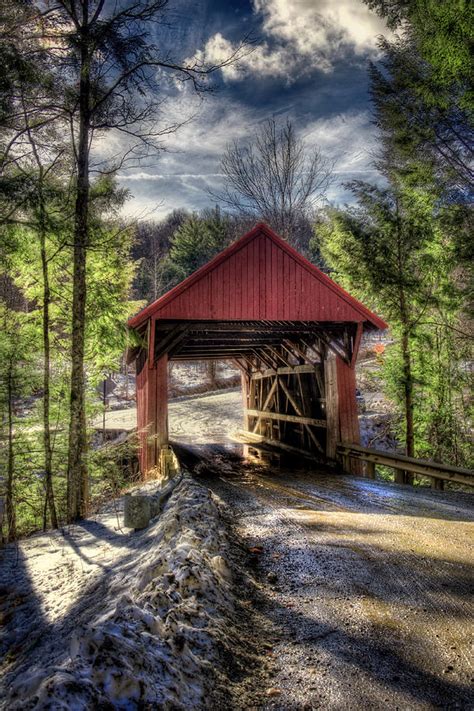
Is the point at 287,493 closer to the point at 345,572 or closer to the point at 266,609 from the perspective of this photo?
the point at 345,572

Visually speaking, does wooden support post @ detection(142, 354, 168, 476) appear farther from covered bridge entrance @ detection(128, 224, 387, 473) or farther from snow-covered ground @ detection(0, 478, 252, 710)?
snow-covered ground @ detection(0, 478, 252, 710)

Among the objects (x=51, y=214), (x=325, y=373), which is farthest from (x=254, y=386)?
(x=51, y=214)

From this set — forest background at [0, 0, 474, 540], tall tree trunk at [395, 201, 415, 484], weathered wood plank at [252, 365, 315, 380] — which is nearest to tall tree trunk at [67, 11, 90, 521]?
forest background at [0, 0, 474, 540]

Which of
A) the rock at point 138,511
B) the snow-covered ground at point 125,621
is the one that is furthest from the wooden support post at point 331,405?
the rock at point 138,511

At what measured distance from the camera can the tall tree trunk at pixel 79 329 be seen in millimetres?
7234

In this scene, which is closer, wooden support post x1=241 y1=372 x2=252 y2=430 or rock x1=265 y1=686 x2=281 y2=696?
rock x1=265 y1=686 x2=281 y2=696

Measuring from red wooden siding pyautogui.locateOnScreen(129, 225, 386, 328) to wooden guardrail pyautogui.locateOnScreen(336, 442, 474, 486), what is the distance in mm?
3317

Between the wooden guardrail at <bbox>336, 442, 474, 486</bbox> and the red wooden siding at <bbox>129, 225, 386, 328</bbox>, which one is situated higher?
→ the red wooden siding at <bbox>129, 225, 386, 328</bbox>

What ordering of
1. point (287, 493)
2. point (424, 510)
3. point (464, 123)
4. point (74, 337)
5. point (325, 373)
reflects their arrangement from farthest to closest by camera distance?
point (325, 373)
point (464, 123)
point (74, 337)
point (287, 493)
point (424, 510)

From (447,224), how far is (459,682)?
8.73 meters

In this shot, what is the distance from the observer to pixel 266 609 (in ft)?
8.64

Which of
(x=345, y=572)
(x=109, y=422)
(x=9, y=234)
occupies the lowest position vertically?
(x=109, y=422)

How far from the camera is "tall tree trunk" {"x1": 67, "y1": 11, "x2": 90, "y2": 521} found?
723 cm

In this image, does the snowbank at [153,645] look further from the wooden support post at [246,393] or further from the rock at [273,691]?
the wooden support post at [246,393]
